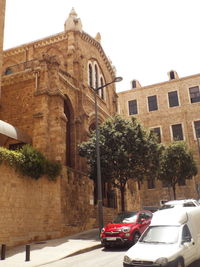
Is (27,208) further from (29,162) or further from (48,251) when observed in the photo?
(48,251)

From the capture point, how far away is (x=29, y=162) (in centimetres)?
1452

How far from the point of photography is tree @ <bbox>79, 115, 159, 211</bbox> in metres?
18.3

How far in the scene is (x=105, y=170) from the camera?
60.3 feet

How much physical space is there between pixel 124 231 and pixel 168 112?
27368 mm

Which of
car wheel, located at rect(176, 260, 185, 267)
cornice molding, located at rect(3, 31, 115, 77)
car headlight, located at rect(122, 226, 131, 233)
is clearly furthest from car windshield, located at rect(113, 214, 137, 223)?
cornice molding, located at rect(3, 31, 115, 77)

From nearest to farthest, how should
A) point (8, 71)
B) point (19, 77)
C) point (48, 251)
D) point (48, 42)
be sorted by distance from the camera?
point (48, 251) < point (19, 77) < point (48, 42) < point (8, 71)

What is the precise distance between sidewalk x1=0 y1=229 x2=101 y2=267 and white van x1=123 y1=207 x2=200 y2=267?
4045mm

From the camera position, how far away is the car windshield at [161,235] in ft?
24.6

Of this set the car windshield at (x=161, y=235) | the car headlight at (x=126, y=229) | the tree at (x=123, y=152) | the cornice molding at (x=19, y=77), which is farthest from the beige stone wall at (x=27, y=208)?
the cornice molding at (x=19, y=77)

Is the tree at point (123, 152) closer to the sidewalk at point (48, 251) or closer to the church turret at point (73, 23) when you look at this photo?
the sidewalk at point (48, 251)

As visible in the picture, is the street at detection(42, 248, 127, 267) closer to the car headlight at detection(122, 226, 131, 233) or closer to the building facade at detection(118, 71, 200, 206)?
the car headlight at detection(122, 226, 131, 233)

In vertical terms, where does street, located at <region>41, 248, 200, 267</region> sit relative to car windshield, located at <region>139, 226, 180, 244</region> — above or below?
below

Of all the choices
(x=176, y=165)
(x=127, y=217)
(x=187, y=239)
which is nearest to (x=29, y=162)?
(x=127, y=217)

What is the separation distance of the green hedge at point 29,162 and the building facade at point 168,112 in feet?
68.7
